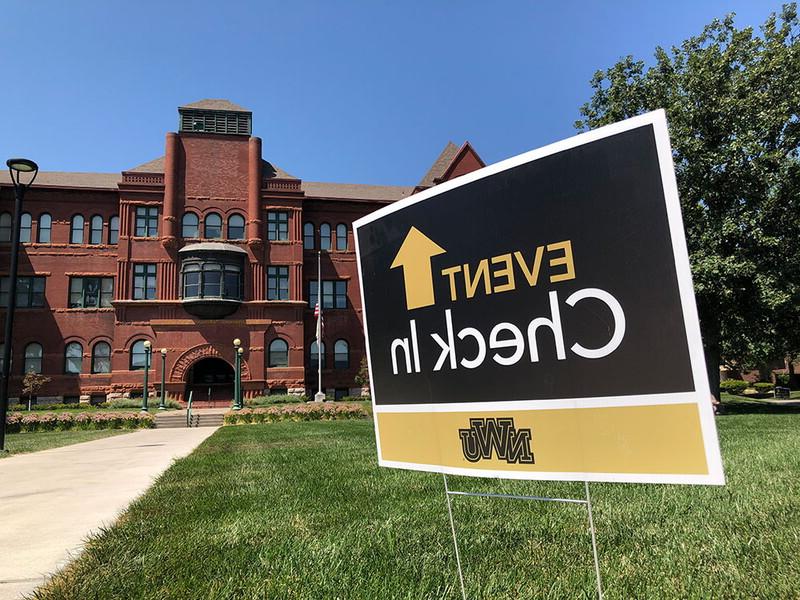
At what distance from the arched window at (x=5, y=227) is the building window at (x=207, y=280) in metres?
11.5

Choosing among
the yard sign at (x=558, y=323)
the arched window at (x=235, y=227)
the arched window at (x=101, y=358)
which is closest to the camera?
the yard sign at (x=558, y=323)

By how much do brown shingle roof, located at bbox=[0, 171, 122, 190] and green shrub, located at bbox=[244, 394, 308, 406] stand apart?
17.2m

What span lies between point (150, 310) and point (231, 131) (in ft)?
41.5

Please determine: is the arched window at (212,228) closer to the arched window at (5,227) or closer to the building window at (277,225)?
the building window at (277,225)

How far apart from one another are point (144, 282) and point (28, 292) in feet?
24.6

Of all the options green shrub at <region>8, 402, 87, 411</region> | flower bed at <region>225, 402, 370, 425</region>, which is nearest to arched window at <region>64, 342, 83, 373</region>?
green shrub at <region>8, 402, 87, 411</region>

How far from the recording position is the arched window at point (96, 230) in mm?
35656

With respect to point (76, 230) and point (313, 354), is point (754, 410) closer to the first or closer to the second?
point (313, 354)

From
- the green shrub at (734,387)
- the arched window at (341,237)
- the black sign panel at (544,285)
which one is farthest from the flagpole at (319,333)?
the green shrub at (734,387)

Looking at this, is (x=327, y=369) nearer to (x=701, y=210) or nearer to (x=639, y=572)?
(x=701, y=210)

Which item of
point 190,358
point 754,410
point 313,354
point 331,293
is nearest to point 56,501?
point 754,410

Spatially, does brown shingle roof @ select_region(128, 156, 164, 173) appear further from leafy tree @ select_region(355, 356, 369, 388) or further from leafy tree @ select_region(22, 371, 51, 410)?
leafy tree @ select_region(355, 356, 369, 388)

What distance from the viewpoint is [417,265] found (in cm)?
288

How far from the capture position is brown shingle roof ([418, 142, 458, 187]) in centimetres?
3916
